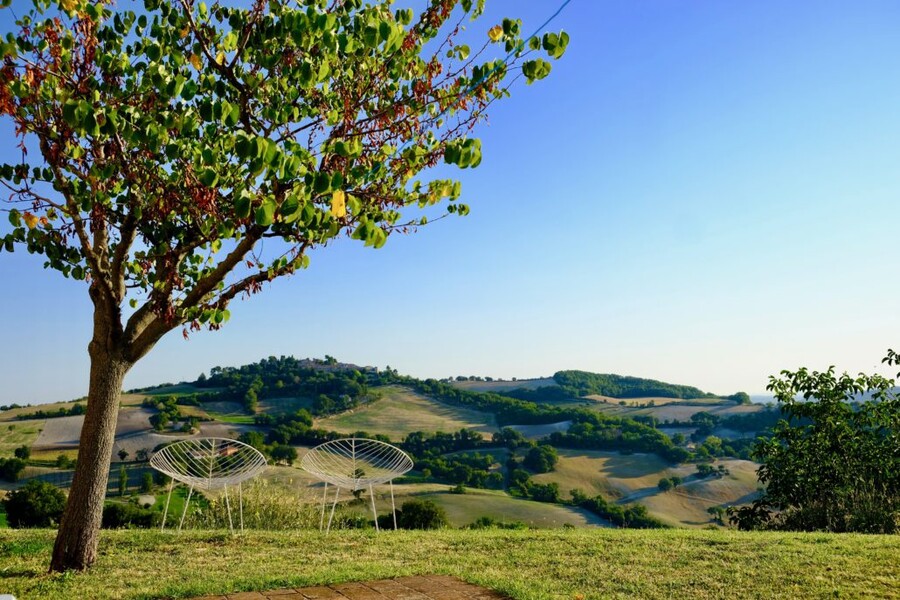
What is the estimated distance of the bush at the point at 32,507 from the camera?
10.3m

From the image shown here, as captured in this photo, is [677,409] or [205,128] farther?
[677,409]

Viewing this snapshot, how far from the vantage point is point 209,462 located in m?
7.12

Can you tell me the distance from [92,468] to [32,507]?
25.7ft

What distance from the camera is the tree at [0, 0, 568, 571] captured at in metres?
3.60

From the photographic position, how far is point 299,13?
10.9ft

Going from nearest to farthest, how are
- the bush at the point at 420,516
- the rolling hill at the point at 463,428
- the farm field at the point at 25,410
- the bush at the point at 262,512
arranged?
the bush at the point at 262,512 → the bush at the point at 420,516 → the rolling hill at the point at 463,428 → the farm field at the point at 25,410

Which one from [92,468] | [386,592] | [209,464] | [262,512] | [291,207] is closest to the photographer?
[291,207]

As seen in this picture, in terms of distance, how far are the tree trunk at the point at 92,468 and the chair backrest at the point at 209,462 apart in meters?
1.71

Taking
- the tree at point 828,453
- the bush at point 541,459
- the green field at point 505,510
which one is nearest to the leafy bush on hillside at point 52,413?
the green field at point 505,510

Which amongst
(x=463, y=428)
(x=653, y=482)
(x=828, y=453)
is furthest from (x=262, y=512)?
(x=463, y=428)

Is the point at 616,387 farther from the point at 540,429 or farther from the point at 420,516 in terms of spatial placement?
the point at 420,516

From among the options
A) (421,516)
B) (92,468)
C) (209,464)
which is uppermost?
(92,468)

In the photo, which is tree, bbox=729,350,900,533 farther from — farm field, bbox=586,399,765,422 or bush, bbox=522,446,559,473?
farm field, bbox=586,399,765,422

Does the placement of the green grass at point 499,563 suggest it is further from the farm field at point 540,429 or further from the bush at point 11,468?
the farm field at point 540,429
